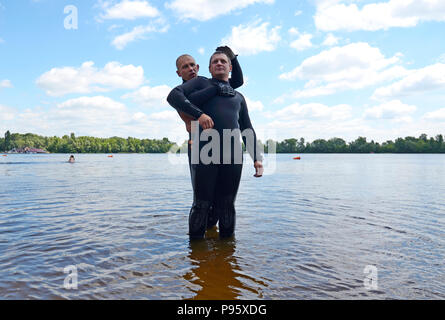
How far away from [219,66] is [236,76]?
452 mm

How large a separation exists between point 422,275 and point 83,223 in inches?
217

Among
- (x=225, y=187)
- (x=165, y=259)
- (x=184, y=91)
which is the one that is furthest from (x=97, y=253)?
(x=184, y=91)

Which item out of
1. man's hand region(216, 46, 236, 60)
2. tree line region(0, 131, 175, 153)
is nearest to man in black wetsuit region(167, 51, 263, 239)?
man's hand region(216, 46, 236, 60)

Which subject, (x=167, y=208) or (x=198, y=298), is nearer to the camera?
(x=198, y=298)

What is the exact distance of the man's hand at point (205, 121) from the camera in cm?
398

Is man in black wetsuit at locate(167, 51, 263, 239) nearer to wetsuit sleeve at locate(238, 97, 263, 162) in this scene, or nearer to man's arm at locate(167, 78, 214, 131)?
man's arm at locate(167, 78, 214, 131)

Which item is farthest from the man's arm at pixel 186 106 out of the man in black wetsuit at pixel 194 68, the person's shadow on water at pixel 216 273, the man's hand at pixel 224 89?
the person's shadow on water at pixel 216 273

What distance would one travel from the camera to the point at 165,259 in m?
3.89

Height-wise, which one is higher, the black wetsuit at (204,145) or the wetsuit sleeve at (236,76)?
the wetsuit sleeve at (236,76)

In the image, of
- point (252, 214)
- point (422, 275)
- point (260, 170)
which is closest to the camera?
point (422, 275)

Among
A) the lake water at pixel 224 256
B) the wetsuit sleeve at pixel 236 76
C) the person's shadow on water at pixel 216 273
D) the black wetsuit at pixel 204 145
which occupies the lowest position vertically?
the lake water at pixel 224 256

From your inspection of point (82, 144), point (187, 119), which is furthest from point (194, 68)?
point (82, 144)

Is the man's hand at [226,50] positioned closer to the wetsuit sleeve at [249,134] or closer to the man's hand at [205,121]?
the wetsuit sleeve at [249,134]
